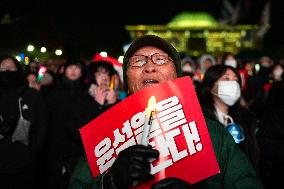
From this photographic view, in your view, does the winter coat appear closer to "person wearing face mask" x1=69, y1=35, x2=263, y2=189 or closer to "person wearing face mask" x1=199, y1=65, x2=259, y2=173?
"person wearing face mask" x1=199, y1=65, x2=259, y2=173

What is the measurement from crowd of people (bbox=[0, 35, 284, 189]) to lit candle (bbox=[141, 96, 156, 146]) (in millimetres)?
36

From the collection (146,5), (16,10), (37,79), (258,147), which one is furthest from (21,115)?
(146,5)

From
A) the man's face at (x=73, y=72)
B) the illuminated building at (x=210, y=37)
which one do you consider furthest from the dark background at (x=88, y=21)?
the man's face at (x=73, y=72)

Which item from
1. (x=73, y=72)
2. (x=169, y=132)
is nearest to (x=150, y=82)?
(x=169, y=132)

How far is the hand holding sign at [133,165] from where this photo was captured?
1.46 metres

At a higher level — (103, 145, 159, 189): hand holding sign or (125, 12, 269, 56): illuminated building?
(125, 12, 269, 56): illuminated building

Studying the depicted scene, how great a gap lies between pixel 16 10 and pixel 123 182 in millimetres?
29268

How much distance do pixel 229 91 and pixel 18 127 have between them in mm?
2010

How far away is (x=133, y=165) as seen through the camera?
1467mm

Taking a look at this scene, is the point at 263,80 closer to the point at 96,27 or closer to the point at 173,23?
the point at 96,27

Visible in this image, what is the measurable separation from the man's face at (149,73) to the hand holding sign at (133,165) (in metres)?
0.49

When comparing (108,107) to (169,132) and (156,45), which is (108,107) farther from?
(169,132)

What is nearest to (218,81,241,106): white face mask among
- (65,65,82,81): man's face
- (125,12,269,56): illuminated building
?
(65,65,82,81): man's face

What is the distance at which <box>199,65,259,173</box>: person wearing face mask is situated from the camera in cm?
378
